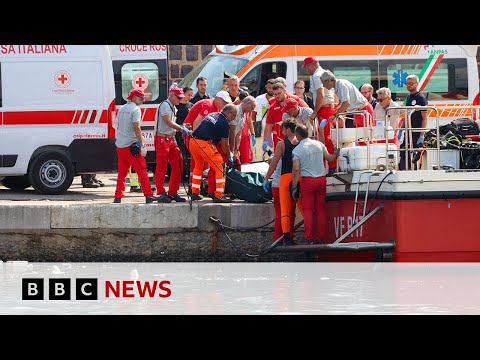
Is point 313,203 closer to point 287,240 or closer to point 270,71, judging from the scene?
point 287,240

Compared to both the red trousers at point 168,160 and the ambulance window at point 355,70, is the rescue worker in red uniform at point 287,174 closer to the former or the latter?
the red trousers at point 168,160

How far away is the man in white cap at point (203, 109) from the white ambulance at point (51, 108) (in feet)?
7.34

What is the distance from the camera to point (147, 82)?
2312 cm

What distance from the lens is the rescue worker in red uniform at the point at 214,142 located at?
18141mm

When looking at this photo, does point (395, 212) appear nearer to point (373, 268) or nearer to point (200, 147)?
point (373, 268)

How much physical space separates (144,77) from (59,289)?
805 cm

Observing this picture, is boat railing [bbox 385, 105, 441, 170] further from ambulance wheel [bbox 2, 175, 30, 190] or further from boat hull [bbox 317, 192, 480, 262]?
ambulance wheel [bbox 2, 175, 30, 190]

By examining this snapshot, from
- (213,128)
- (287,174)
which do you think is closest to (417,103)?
(287,174)

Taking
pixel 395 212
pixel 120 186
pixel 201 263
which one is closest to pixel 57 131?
pixel 120 186

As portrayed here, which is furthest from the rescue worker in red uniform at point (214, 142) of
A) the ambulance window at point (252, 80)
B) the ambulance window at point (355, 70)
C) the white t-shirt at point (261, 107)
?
the ambulance window at point (355, 70)

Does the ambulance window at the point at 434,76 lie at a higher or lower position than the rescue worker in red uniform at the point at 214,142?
higher

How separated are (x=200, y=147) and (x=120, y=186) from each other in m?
1.24

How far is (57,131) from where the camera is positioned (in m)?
20.8

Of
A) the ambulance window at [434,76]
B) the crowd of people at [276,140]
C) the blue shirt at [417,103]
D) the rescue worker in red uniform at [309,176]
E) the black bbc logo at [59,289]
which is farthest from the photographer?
the ambulance window at [434,76]
